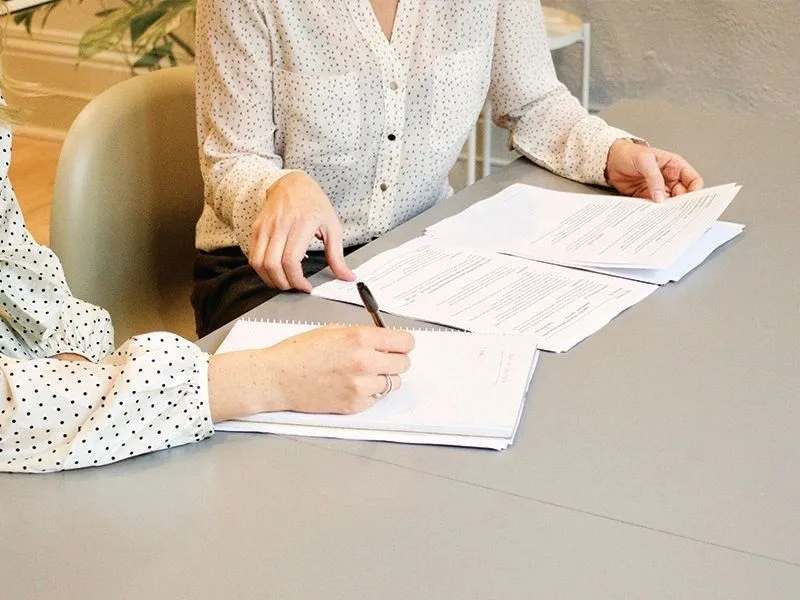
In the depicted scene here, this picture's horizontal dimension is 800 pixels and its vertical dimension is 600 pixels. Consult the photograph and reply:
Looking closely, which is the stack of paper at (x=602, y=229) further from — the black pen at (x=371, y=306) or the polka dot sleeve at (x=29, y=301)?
the polka dot sleeve at (x=29, y=301)

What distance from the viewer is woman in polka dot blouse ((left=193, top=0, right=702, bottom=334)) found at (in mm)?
1363

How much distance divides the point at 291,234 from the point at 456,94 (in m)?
0.48

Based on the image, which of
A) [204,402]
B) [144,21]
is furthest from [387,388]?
[144,21]

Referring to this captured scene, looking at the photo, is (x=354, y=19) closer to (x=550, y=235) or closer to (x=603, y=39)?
(x=550, y=235)

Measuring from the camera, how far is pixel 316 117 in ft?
4.58

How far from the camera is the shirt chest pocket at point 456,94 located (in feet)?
4.87

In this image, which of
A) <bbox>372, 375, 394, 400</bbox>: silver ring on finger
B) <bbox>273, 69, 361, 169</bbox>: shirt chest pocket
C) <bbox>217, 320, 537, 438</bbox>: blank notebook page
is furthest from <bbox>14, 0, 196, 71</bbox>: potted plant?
<bbox>372, 375, 394, 400</bbox>: silver ring on finger

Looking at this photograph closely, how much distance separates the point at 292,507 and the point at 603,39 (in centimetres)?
211

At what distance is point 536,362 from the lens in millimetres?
999

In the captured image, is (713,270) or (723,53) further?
(723,53)

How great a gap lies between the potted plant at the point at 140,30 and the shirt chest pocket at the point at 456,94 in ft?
4.74

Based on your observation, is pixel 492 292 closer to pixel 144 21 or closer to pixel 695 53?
pixel 695 53

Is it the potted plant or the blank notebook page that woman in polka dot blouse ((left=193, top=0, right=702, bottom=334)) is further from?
the potted plant

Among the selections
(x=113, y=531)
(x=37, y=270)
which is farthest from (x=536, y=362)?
(x=37, y=270)
